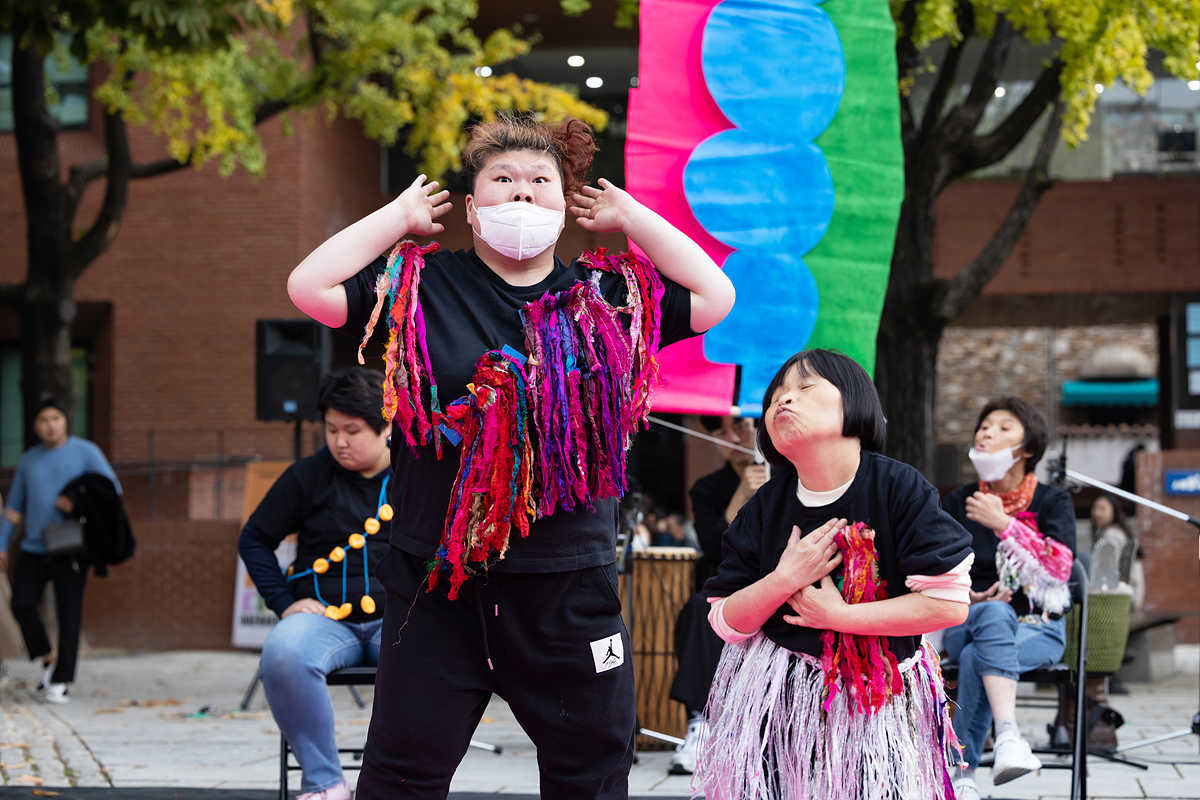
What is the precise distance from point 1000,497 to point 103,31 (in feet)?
26.3

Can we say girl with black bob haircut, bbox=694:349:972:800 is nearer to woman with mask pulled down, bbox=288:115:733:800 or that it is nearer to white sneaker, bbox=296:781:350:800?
woman with mask pulled down, bbox=288:115:733:800

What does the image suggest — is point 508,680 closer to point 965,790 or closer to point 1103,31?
point 965,790

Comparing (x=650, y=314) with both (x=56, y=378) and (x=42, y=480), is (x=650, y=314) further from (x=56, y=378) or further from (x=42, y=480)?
(x=56, y=378)

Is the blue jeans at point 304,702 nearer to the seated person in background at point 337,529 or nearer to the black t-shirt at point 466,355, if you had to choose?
the seated person in background at point 337,529

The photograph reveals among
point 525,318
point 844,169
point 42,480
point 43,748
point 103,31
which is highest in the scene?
point 103,31

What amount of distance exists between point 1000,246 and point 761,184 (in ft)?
19.9

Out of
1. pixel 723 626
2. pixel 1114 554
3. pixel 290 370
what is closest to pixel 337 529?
pixel 723 626

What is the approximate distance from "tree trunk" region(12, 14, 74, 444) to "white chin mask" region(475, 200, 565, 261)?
30.6 feet

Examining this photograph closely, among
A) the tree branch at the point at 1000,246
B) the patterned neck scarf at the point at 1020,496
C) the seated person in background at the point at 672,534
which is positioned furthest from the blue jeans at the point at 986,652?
the seated person in background at the point at 672,534

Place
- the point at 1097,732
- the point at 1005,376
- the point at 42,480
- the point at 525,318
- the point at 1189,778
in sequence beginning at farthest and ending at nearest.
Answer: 1. the point at 1005,376
2. the point at 42,480
3. the point at 1097,732
4. the point at 1189,778
5. the point at 525,318

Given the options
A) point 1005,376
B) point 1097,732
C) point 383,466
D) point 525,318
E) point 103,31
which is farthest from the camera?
point 1005,376

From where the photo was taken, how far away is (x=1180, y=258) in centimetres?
1747

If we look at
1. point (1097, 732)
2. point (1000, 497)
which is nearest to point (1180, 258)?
point (1097, 732)

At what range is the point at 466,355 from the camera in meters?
3.04
